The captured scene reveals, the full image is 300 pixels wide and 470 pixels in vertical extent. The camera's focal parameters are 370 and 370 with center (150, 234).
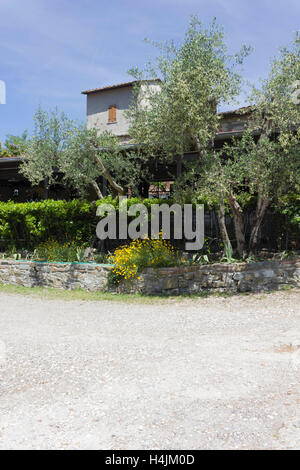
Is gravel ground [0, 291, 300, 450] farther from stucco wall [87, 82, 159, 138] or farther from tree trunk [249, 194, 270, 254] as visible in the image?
stucco wall [87, 82, 159, 138]

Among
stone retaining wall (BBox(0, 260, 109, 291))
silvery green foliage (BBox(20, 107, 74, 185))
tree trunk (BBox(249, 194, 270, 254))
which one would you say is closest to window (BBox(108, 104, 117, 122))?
silvery green foliage (BBox(20, 107, 74, 185))

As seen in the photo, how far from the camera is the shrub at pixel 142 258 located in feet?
36.9

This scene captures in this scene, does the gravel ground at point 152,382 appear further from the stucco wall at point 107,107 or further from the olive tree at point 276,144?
the stucco wall at point 107,107

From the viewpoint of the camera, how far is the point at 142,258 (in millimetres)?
11336

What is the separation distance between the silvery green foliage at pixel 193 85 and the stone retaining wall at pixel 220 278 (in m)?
3.68

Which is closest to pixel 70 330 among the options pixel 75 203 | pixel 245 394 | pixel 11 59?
pixel 245 394

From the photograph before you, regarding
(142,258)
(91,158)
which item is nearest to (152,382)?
(142,258)

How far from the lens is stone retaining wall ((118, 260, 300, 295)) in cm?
1057

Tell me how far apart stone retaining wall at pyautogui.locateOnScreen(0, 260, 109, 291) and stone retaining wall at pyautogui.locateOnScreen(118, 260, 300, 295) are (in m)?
1.51

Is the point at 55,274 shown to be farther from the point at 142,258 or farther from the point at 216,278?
the point at 216,278

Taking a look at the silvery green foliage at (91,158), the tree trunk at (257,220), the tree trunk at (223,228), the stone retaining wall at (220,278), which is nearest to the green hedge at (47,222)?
the silvery green foliage at (91,158)

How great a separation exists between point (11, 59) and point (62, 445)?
9.24 m

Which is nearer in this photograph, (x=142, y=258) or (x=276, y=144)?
(x=276, y=144)

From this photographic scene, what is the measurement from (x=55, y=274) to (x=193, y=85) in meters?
7.73
